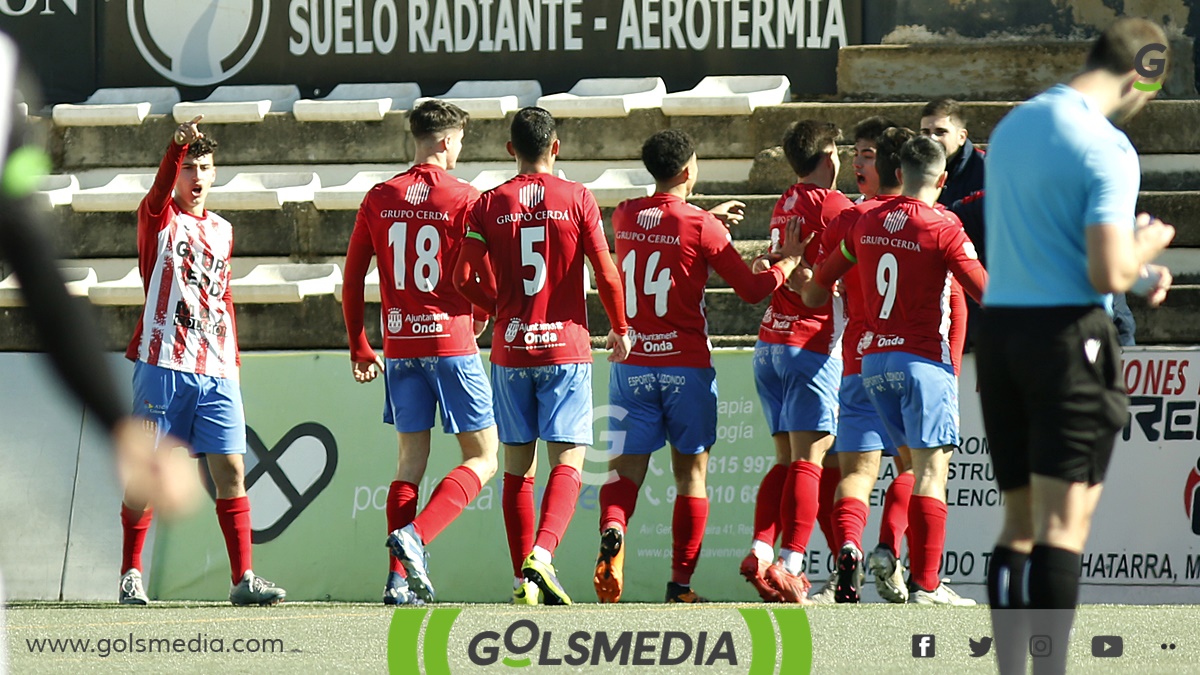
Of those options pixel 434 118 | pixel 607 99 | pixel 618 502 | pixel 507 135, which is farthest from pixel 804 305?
pixel 507 135

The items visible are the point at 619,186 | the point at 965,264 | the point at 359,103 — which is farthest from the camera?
the point at 359,103

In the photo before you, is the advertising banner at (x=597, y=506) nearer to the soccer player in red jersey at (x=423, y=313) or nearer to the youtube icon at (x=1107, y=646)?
the soccer player in red jersey at (x=423, y=313)

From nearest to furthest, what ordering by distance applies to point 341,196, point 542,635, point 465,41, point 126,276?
point 542,635 < point 341,196 < point 126,276 < point 465,41

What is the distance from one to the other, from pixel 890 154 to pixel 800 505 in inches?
70.4

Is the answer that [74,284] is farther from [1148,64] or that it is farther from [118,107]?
[1148,64]

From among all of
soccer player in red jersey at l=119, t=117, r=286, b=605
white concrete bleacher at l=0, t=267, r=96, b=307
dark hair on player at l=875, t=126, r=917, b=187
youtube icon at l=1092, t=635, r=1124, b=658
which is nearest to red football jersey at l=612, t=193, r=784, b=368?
dark hair on player at l=875, t=126, r=917, b=187

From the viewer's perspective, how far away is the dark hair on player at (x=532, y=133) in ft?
25.9

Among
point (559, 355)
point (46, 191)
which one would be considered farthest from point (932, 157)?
point (46, 191)

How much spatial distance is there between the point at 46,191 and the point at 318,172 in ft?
7.07

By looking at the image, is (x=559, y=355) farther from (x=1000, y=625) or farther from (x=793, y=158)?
(x=1000, y=625)

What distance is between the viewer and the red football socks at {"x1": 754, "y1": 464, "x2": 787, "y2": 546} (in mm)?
8453

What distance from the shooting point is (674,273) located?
8.27 metres

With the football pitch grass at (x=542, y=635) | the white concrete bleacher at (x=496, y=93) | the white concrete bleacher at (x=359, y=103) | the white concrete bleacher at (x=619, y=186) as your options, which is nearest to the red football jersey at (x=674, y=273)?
the football pitch grass at (x=542, y=635)

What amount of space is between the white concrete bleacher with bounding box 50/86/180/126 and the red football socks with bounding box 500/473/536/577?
6.91 meters
